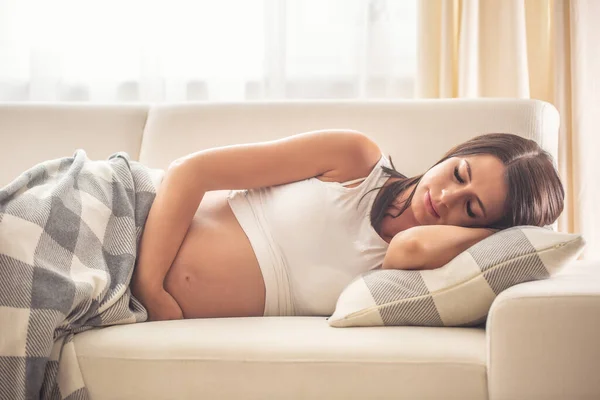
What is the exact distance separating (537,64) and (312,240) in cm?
131

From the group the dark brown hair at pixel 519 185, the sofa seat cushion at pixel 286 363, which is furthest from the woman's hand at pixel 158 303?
the dark brown hair at pixel 519 185

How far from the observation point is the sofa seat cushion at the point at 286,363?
3.75 ft

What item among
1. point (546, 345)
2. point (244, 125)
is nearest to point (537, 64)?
point (244, 125)

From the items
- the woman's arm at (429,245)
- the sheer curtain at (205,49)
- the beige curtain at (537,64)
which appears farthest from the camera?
the sheer curtain at (205,49)

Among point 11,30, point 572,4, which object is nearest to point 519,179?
point 572,4

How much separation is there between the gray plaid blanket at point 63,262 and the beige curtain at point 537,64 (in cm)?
127

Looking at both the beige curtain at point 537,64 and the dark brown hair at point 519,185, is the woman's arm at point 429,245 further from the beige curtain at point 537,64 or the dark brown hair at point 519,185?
the beige curtain at point 537,64

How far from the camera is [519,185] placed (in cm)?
142

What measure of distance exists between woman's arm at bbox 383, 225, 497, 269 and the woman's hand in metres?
A: 0.43

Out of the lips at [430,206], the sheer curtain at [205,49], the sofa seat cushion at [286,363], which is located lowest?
the sofa seat cushion at [286,363]

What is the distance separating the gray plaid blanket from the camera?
1199mm

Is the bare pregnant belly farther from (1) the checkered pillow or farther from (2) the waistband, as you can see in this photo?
(1) the checkered pillow

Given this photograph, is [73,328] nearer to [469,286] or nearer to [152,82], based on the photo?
[469,286]

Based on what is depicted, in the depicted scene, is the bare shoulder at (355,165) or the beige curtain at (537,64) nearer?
the bare shoulder at (355,165)
